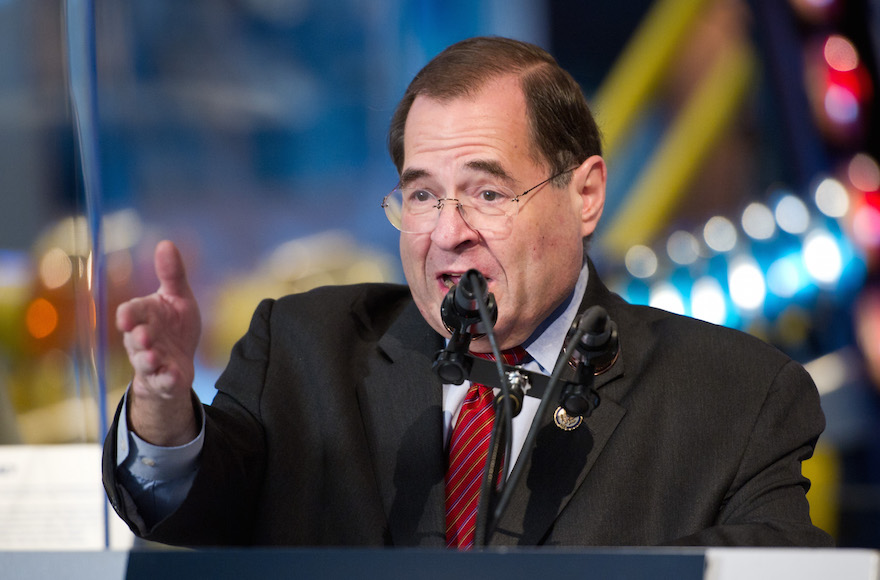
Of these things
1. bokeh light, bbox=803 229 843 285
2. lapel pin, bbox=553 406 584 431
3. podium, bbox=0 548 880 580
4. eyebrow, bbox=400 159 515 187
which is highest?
eyebrow, bbox=400 159 515 187

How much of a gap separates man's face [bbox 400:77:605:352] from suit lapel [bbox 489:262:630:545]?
202 millimetres

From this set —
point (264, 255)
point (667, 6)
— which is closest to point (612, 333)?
point (264, 255)

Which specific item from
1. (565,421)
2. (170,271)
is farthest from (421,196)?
(170,271)

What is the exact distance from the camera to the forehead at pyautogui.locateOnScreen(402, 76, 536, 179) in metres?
1.59

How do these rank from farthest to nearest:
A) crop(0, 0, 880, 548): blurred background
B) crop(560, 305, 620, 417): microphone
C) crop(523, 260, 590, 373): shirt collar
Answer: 1. crop(0, 0, 880, 548): blurred background
2. crop(523, 260, 590, 373): shirt collar
3. crop(560, 305, 620, 417): microphone

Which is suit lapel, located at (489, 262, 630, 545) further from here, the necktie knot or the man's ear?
the man's ear

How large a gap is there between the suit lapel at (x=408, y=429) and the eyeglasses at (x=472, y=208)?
0.24m

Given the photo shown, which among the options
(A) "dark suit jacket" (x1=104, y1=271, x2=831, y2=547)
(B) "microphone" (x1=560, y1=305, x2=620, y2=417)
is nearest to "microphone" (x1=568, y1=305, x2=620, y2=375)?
(B) "microphone" (x1=560, y1=305, x2=620, y2=417)

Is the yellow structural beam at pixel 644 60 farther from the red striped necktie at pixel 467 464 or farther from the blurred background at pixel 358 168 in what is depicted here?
the red striped necktie at pixel 467 464

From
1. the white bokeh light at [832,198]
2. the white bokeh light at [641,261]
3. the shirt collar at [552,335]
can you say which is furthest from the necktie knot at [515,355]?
the white bokeh light at [832,198]

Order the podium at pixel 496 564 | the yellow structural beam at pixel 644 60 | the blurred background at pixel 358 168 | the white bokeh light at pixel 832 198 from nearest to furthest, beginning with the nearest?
the podium at pixel 496 564 → the blurred background at pixel 358 168 → the white bokeh light at pixel 832 198 → the yellow structural beam at pixel 644 60

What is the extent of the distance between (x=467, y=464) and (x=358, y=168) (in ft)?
5.79

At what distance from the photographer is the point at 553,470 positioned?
1503 millimetres

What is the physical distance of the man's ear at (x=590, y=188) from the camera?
174 centimetres
